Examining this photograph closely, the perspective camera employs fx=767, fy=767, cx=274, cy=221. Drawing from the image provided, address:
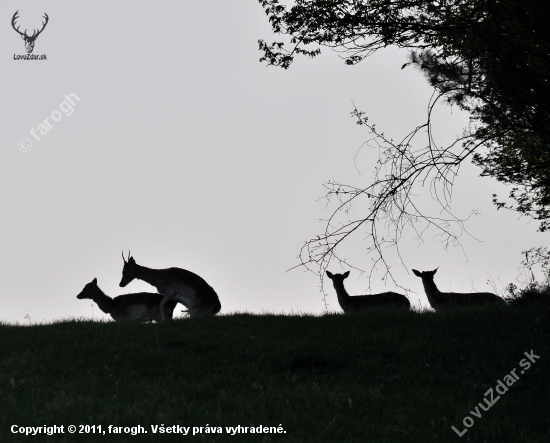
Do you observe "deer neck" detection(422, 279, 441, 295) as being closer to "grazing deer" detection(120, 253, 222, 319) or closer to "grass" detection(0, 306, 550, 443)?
"grass" detection(0, 306, 550, 443)

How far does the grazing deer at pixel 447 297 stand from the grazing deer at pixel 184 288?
6334mm

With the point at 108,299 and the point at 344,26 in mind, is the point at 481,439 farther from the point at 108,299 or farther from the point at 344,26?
the point at 108,299

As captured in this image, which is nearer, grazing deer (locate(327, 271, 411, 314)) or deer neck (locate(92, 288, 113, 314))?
grazing deer (locate(327, 271, 411, 314))

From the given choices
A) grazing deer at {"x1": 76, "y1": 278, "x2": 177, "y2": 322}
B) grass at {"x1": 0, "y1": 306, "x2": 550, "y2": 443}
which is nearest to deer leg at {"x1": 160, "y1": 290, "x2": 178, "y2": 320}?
grazing deer at {"x1": 76, "y1": 278, "x2": 177, "y2": 322}

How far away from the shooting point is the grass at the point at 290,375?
1005 centimetres

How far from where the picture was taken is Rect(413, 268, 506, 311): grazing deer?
2161 cm

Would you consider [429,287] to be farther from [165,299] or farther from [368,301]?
[165,299]

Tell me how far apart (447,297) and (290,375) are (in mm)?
10983

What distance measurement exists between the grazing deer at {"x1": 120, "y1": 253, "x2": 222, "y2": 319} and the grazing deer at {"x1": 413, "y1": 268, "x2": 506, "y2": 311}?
6334mm

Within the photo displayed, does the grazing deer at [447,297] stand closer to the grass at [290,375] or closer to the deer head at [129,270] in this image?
the grass at [290,375]

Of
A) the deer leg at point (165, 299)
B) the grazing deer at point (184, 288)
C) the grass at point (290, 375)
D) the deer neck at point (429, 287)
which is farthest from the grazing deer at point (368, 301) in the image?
the deer leg at point (165, 299)

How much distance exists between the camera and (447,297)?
22.7 meters

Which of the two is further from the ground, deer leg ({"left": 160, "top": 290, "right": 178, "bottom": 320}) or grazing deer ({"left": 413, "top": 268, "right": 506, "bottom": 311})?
deer leg ({"left": 160, "top": 290, "right": 178, "bottom": 320})

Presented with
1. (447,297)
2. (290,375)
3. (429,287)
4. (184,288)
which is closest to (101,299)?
(184,288)
